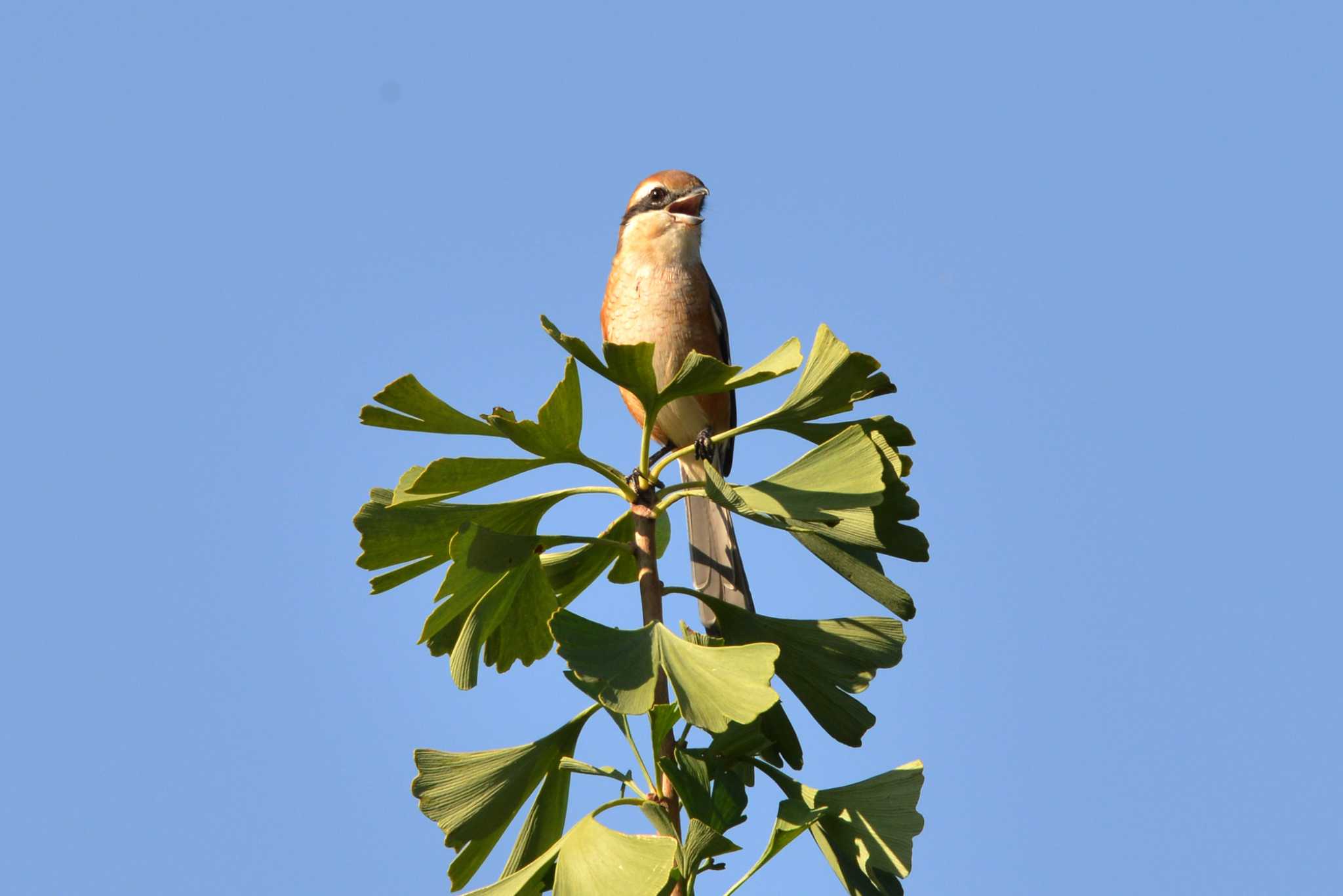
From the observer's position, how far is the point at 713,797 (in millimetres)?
2475

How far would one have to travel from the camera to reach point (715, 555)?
4.34 meters

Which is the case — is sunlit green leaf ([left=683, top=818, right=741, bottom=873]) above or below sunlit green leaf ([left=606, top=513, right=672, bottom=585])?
below

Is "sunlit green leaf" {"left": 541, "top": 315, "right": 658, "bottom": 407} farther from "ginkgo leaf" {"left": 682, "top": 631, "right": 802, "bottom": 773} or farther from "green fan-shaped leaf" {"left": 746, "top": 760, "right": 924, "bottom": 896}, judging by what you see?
"green fan-shaped leaf" {"left": 746, "top": 760, "right": 924, "bottom": 896}

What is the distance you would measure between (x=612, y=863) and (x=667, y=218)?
3.48m

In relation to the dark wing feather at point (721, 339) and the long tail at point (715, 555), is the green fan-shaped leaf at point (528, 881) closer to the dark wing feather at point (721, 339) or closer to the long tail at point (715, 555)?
the long tail at point (715, 555)

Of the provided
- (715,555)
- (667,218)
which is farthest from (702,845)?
(667,218)

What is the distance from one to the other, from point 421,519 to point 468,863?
77 cm

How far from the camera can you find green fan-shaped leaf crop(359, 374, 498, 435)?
270cm

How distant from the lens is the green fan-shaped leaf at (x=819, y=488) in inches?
103

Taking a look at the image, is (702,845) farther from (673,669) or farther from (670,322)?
(670,322)

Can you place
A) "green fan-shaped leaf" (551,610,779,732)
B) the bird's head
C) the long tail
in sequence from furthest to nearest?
the bird's head → the long tail → "green fan-shaped leaf" (551,610,779,732)

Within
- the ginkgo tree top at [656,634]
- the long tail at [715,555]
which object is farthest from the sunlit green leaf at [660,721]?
the long tail at [715,555]

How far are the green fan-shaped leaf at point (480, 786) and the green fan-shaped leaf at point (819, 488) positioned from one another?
56 cm

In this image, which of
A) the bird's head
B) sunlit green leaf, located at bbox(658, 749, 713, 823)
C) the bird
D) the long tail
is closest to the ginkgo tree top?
sunlit green leaf, located at bbox(658, 749, 713, 823)
